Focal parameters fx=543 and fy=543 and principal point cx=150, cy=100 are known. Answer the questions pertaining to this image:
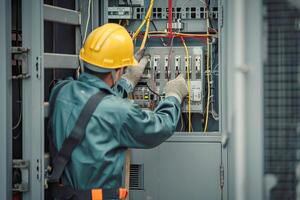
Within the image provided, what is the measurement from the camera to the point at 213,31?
338 cm

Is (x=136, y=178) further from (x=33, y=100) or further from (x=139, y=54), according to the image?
(x=33, y=100)

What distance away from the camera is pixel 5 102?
2742 millimetres

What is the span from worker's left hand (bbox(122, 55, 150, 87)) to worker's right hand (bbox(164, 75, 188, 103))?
0.20 metres

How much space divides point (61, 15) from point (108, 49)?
1.35ft

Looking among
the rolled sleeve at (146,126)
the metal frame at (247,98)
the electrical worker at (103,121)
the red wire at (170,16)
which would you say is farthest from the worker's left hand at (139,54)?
the metal frame at (247,98)

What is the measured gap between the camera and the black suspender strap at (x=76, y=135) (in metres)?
2.71

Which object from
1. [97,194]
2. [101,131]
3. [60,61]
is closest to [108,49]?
[60,61]

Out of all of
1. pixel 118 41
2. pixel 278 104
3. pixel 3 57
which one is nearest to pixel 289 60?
pixel 278 104

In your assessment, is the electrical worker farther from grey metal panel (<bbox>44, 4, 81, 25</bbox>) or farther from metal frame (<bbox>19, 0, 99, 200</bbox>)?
grey metal panel (<bbox>44, 4, 81, 25</bbox>)

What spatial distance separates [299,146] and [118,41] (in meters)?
1.43

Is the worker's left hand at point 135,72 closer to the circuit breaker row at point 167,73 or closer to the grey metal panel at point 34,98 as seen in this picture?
the circuit breaker row at point 167,73

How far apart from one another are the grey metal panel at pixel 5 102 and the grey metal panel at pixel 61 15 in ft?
0.76

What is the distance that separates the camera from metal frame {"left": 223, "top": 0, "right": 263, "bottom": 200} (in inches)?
63.0

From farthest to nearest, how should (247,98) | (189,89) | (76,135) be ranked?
(189,89)
(76,135)
(247,98)
